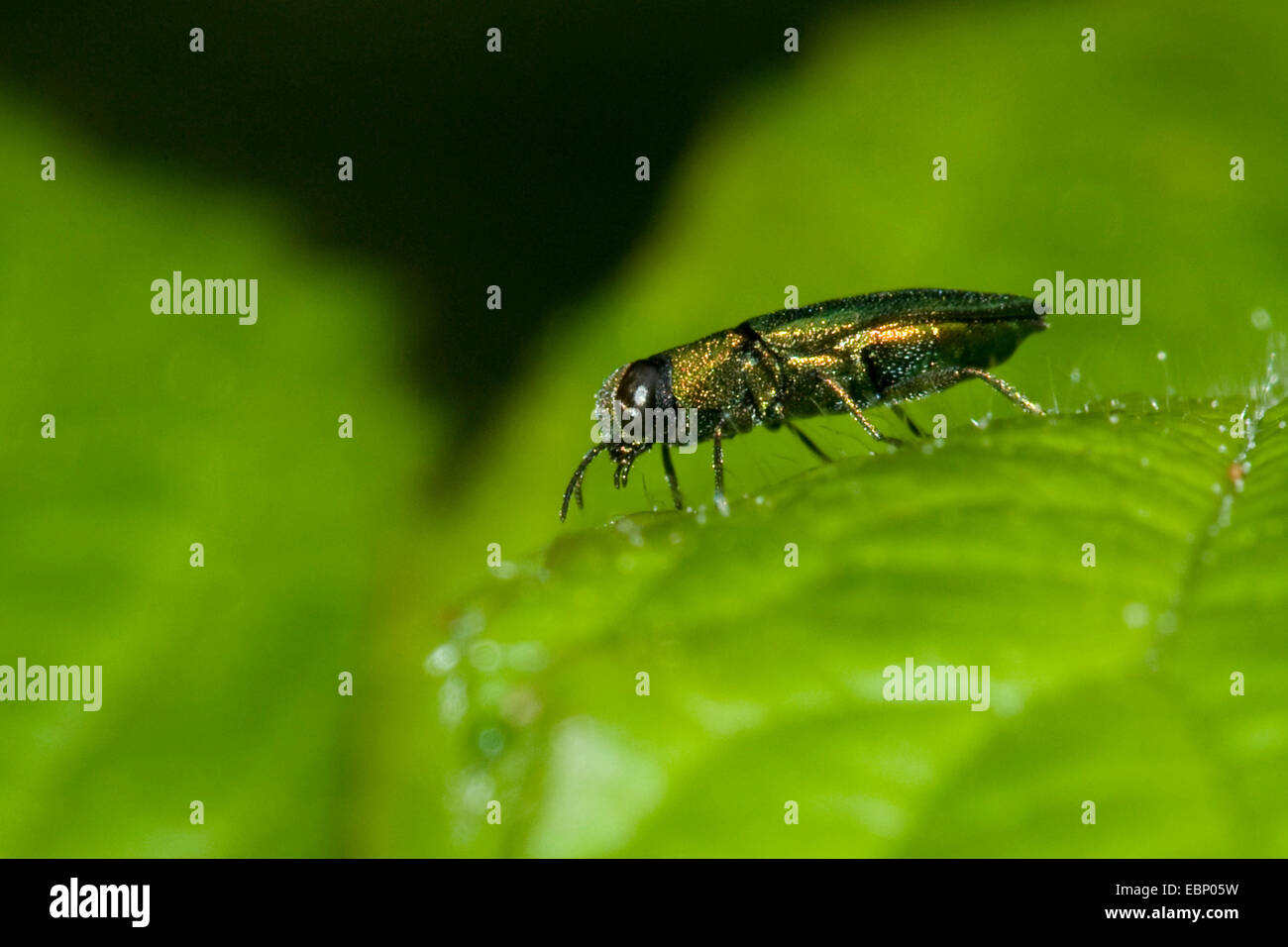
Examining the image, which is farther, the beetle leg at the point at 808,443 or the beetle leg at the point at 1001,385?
the beetle leg at the point at 1001,385

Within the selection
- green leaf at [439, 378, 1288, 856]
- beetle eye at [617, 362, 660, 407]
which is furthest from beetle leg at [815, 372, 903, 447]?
green leaf at [439, 378, 1288, 856]

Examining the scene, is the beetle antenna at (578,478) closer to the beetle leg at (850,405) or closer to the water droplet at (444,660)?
the beetle leg at (850,405)

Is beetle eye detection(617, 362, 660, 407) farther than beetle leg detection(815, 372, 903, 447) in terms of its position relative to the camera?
Yes

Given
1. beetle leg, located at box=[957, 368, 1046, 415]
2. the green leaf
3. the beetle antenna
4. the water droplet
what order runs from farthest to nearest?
the beetle antenna < beetle leg, located at box=[957, 368, 1046, 415] < the water droplet < the green leaf

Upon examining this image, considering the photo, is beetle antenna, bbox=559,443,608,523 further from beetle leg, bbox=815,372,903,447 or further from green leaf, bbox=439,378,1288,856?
green leaf, bbox=439,378,1288,856

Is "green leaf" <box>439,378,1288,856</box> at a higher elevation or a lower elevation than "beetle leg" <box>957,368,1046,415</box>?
lower

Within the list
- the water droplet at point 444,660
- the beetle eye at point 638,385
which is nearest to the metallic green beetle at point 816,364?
the beetle eye at point 638,385

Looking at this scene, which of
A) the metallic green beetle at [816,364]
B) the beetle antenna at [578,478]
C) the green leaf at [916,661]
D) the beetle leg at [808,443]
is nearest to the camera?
the green leaf at [916,661]
